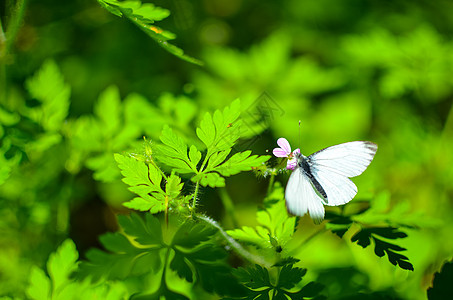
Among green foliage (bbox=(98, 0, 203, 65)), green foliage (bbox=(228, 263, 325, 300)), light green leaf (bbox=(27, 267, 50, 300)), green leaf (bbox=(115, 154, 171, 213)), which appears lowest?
light green leaf (bbox=(27, 267, 50, 300))

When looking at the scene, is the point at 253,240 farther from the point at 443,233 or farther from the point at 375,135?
the point at 375,135

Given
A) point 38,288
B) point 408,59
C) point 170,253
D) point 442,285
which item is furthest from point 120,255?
point 408,59

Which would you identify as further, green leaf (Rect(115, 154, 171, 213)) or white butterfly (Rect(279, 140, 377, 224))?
green leaf (Rect(115, 154, 171, 213))

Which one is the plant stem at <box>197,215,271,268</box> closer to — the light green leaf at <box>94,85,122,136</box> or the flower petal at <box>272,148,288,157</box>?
the flower petal at <box>272,148,288,157</box>

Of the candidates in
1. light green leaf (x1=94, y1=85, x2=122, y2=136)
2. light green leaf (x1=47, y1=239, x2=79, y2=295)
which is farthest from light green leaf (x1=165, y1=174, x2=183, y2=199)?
light green leaf (x1=94, y1=85, x2=122, y2=136)

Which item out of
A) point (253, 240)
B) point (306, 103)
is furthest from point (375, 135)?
point (253, 240)

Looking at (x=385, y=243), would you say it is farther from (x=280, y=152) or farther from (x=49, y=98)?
(x=49, y=98)

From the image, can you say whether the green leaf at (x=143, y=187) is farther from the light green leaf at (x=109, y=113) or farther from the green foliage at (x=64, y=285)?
the light green leaf at (x=109, y=113)

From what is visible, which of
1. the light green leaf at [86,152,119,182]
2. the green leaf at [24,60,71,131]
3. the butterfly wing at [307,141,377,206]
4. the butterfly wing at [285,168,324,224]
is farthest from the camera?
the green leaf at [24,60,71,131]
